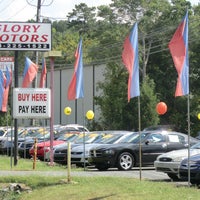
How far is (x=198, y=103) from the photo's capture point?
46.6 metres

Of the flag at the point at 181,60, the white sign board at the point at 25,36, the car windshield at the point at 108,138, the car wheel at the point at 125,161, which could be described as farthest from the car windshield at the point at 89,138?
the flag at the point at 181,60

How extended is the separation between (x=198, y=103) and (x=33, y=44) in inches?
976

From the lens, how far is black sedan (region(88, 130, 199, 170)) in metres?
21.5

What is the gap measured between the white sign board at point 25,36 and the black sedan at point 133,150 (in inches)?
204

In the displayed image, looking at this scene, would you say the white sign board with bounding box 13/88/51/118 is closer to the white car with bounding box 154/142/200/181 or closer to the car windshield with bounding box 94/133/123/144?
the car windshield with bounding box 94/133/123/144

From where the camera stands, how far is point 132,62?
51.1 feet

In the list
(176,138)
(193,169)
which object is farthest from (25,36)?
(193,169)

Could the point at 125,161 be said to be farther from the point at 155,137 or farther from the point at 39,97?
the point at 39,97

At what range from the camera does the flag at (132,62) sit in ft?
50.8

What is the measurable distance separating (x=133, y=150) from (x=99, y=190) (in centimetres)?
784

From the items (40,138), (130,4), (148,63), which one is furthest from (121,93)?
(130,4)

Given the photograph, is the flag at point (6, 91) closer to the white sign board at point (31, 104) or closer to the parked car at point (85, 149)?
the parked car at point (85, 149)

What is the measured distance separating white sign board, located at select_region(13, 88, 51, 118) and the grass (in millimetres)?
3585

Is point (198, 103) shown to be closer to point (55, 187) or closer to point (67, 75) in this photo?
point (67, 75)
